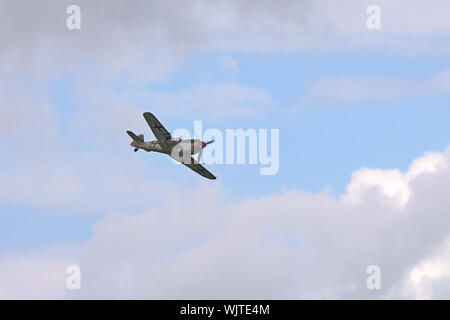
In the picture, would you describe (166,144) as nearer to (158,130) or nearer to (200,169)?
(158,130)

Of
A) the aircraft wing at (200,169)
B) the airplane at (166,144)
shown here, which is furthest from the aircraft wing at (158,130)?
the aircraft wing at (200,169)

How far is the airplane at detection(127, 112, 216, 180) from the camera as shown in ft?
479

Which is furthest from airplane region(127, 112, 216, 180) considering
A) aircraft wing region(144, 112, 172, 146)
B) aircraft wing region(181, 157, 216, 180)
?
aircraft wing region(181, 157, 216, 180)

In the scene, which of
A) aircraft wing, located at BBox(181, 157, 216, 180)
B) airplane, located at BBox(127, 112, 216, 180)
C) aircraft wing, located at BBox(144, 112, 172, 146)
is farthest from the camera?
aircraft wing, located at BBox(181, 157, 216, 180)

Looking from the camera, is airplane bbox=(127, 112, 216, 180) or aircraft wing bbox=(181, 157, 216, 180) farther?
aircraft wing bbox=(181, 157, 216, 180)

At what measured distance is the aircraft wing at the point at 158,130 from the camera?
14788 centimetres

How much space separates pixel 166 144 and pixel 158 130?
10.7ft

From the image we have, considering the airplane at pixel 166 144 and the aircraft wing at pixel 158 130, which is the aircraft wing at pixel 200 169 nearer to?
the airplane at pixel 166 144

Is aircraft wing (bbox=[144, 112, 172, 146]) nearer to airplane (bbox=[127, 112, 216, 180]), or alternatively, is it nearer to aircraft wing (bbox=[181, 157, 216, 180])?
airplane (bbox=[127, 112, 216, 180])

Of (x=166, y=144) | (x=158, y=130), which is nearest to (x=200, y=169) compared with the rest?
(x=166, y=144)

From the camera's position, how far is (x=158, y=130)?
14888 cm
